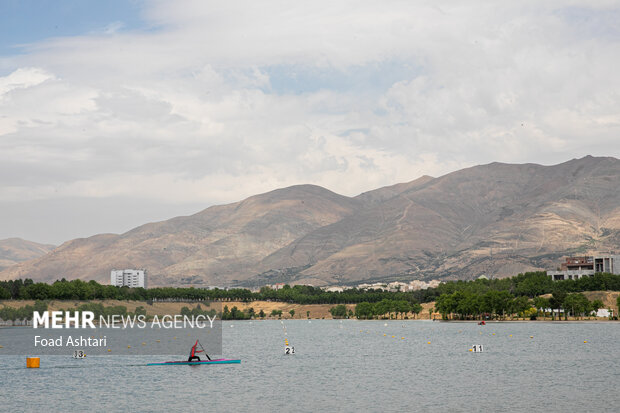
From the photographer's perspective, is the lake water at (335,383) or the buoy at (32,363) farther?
the buoy at (32,363)

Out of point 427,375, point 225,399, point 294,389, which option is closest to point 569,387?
point 427,375

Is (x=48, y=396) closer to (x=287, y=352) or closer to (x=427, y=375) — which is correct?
(x=427, y=375)

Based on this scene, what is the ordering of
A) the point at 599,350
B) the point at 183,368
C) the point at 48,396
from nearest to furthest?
the point at 48,396
the point at 183,368
the point at 599,350

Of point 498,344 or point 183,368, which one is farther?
point 498,344

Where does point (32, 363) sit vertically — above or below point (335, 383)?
above

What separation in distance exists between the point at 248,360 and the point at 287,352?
791 inches

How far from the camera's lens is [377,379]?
122 m

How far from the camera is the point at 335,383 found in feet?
385

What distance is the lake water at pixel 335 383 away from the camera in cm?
9575

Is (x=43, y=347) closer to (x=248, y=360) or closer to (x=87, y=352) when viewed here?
(x=87, y=352)

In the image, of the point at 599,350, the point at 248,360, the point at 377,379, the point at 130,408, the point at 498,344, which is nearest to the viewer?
the point at 130,408

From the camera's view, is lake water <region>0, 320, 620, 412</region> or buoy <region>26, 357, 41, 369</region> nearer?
lake water <region>0, 320, 620, 412</region>

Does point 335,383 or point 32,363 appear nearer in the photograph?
point 335,383

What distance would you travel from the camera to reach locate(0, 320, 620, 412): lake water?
95.8 meters
